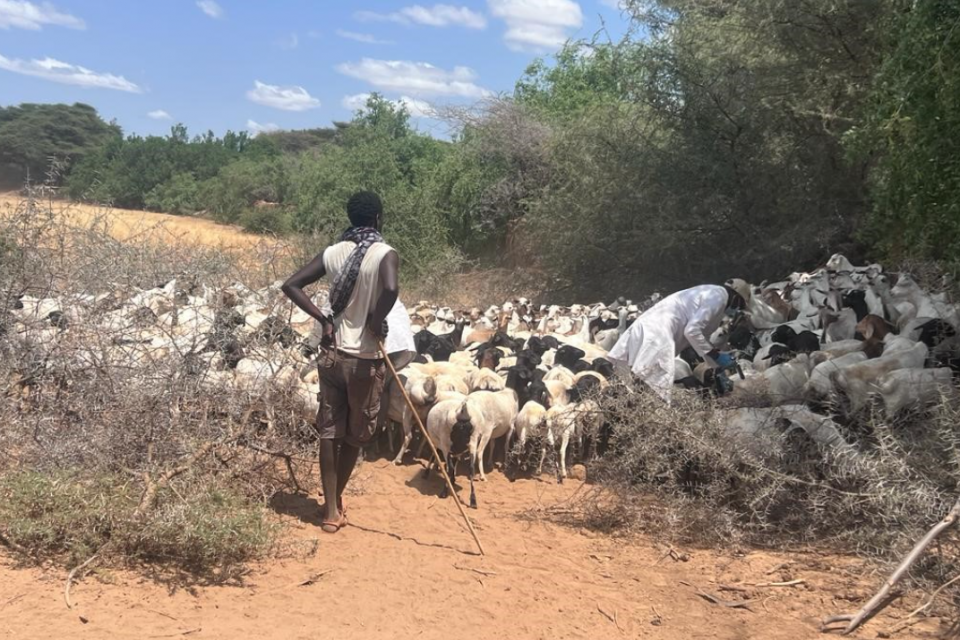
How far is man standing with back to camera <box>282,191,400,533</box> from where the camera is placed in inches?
186

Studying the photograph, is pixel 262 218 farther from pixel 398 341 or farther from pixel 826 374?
pixel 826 374

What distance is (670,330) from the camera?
6.21 metres

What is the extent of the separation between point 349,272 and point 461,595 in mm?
1854

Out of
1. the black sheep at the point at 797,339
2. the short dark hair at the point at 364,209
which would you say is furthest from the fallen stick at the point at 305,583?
the black sheep at the point at 797,339

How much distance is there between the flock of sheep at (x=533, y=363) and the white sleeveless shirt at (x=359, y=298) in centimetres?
40

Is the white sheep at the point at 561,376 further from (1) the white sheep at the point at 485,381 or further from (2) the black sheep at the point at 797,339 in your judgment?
(2) the black sheep at the point at 797,339

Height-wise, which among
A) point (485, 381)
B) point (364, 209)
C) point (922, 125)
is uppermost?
point (922, 125)

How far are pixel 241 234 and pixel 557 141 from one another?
558 inches

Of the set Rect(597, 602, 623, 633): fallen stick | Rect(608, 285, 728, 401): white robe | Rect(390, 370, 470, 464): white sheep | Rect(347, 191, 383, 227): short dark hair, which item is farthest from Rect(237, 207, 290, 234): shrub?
Rect(597, 602, 623, 633): fallen stick

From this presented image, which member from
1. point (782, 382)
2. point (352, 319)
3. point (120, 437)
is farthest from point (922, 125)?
point (120, 437)

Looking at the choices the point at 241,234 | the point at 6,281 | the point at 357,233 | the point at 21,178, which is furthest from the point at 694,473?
the point at 21,178

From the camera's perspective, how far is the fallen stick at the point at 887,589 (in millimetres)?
3582

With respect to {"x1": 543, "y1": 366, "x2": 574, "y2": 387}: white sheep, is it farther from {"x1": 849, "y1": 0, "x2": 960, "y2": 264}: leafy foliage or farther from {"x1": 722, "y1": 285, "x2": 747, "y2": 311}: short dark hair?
{"x1": 849, "y1": 0, "x2": 960, "y2": 264}: leafy foliage

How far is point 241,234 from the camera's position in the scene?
28109 millimetres
